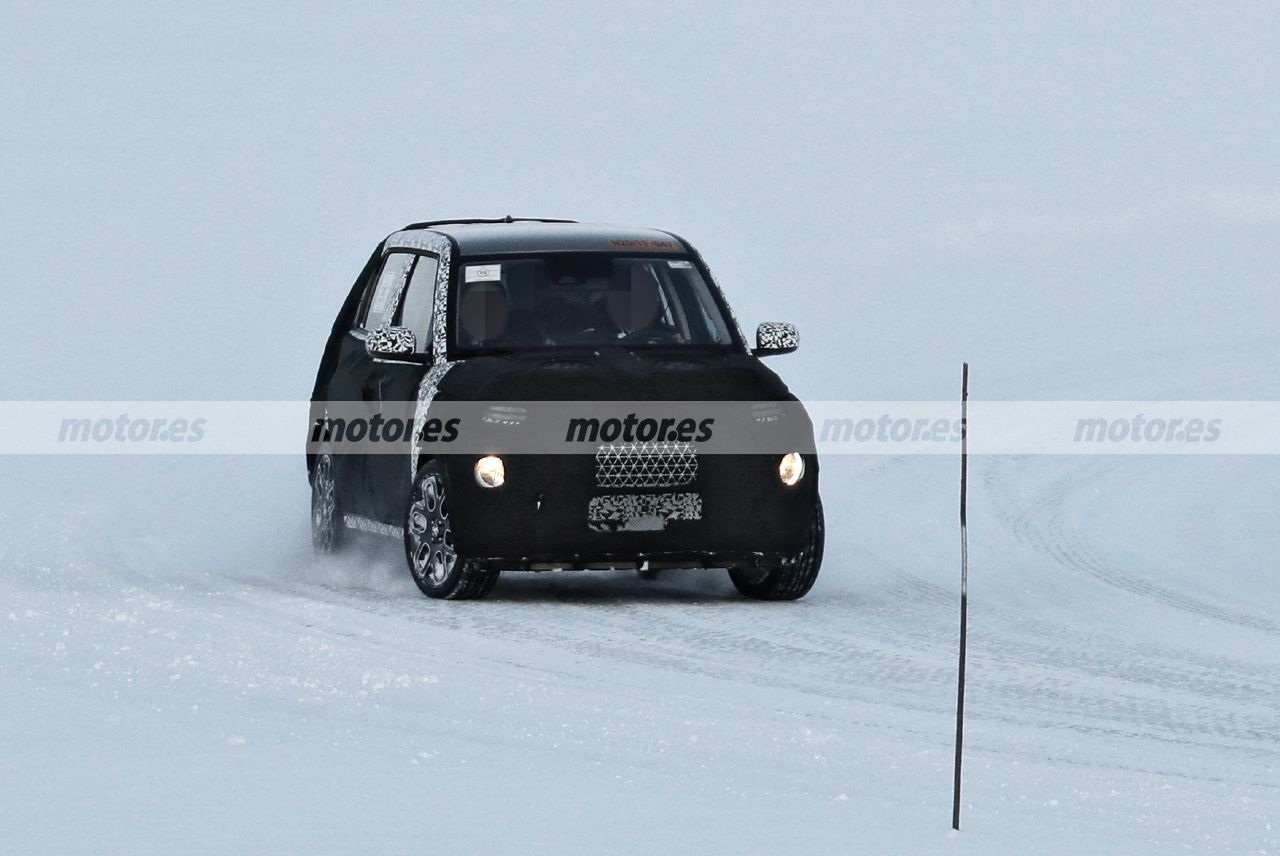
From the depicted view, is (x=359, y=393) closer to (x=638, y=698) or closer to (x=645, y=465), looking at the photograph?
(x=645, y=465)

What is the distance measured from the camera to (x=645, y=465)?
36.6ft

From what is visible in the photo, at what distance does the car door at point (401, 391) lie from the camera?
11852 millimetres

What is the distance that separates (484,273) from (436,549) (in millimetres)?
1507

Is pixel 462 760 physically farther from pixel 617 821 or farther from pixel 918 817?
pixel 918 817

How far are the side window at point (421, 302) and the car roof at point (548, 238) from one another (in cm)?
20

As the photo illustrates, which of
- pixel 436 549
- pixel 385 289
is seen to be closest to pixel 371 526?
pixel 436 549

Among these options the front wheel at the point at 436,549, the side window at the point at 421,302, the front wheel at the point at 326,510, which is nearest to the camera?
the front wheel at the point at 436,549

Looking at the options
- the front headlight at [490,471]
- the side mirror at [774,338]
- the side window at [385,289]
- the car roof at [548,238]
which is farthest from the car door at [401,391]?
the side mirror at [774,338]

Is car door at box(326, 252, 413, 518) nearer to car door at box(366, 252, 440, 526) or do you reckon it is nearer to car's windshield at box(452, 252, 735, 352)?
car door at box(366, 252, 440, 526)

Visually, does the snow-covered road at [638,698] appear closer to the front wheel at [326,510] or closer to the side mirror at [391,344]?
the front wheel at [326,510]

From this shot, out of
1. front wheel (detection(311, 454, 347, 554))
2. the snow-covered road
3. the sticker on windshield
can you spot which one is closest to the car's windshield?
the sticker on windshield

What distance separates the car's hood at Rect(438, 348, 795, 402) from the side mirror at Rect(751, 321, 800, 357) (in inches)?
16.9

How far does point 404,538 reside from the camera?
11.8 m

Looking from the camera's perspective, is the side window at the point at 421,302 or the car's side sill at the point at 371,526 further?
Result: the side window at the point at 421,302
